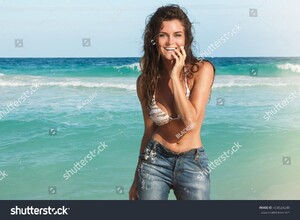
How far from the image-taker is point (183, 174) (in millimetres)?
2943

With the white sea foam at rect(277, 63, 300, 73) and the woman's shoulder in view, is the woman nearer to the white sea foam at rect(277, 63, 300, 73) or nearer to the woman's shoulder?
the woman's shoulder

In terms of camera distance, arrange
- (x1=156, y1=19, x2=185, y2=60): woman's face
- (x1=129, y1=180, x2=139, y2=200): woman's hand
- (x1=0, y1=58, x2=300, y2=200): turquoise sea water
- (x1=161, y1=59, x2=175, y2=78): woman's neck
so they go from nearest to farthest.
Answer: (x1=156, y1=19, x2=185, y2=60): woman's face < (x1=161, y1=59, x2=175, y2=78): woman's neck < (x1=129, y1=180, x2=139, y2=200): woman's hand < (x1=0, y1=58, x2=300, y2=200): turquoise sea water

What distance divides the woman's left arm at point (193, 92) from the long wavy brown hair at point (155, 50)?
0.18 feet

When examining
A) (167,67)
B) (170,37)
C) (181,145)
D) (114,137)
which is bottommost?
(114,137)

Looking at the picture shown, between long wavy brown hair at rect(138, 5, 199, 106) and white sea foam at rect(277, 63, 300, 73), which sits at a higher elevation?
long wavy brown hair at rect(138, 5, 199, 106)

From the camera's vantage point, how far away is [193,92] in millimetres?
2957

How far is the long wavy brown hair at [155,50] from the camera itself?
3.00 m

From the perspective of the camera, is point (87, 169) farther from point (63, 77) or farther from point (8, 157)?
point (63, 77)

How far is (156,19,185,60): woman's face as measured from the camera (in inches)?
117

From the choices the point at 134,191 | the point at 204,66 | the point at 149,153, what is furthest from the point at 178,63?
the point at 134,191

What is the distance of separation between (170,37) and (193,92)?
329mm

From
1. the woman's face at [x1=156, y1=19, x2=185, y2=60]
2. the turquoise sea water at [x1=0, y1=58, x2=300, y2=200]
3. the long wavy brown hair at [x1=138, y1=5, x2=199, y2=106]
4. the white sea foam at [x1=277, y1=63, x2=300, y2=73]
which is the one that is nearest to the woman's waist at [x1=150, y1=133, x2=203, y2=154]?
the long wavy brown hair at [x1=138, y1=5, x2=199, y2=106]

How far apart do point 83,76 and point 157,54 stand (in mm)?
17573

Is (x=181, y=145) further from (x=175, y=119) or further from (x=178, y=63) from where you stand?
(x=178, y=63)
